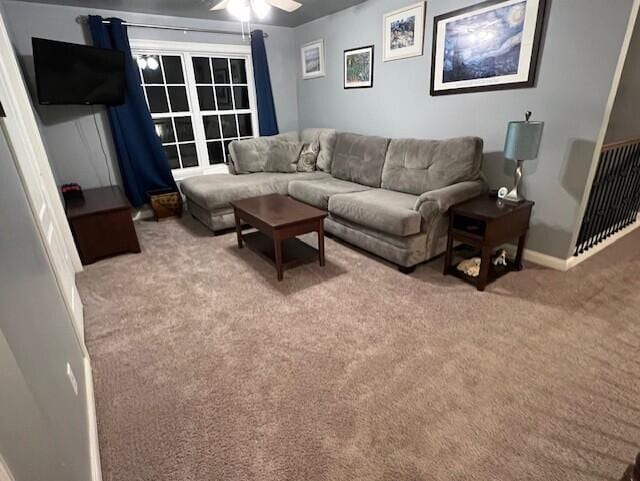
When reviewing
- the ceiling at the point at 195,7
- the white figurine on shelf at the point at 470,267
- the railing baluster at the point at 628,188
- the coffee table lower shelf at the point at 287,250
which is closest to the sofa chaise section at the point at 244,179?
the coffee table lower shelf at the point at 287,250

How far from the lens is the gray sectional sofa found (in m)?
2.66

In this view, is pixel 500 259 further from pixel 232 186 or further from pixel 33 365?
pixel 33 365

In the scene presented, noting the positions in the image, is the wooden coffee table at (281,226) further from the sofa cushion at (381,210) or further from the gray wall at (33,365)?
the gray wall at (33,365)

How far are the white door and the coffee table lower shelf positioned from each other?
1.43m

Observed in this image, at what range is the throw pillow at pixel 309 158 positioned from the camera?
4.34 m

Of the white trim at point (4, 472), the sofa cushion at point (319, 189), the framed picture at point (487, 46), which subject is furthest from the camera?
the sofa cushion at point (319, 189)

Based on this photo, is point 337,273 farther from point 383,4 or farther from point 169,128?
point 169,128

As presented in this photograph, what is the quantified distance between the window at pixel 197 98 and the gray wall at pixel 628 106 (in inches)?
162

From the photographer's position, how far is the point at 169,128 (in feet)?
14.4

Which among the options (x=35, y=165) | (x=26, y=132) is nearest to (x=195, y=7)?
(x=26, y=132)

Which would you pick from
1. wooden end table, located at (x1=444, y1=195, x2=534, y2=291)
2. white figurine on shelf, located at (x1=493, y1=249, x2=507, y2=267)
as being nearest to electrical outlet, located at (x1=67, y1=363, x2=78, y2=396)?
wooden end table, located at (x1=444, y1=195, x2=534, y2=291)

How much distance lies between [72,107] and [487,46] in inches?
163

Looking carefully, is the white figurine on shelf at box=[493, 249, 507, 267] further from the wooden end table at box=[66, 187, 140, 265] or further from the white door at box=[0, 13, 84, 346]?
the wooden end table at box=[66, 187, 140, 265]

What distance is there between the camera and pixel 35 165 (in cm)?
254
